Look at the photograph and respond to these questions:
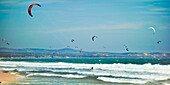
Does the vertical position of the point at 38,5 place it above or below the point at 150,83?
above

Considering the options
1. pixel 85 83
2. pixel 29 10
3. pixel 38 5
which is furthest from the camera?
pixel 85 83

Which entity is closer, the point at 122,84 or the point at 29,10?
the point at 29,10

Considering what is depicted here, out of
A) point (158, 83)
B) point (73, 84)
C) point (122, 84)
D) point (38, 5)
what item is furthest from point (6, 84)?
point (158, 83)

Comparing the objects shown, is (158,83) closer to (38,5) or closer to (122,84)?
(122,84)

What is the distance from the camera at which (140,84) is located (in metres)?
22.5

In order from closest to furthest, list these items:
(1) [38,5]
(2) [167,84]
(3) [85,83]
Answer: (1) [38,5] < (2) [167,84] < (3) [85,83]

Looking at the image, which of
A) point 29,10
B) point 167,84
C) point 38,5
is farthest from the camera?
point 167,84

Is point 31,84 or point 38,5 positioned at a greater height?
point 38,5

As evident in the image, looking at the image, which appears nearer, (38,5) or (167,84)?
(38,5)

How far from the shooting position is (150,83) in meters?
22.9

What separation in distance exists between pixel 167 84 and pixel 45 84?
9.86 m

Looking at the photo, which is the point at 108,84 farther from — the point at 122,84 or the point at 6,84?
the point at 6,84

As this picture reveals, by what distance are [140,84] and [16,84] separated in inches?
402

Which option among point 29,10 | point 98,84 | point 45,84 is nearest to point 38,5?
point 29,10
